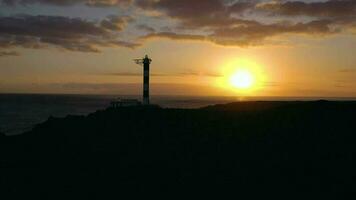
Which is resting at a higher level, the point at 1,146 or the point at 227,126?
the point at 227,126

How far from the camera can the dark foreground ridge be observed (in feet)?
69.7

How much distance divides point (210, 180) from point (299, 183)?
4.24 meters

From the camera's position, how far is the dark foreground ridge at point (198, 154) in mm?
21234

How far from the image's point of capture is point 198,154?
23984 mm

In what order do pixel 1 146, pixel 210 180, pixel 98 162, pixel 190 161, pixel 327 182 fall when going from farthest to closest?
pixel 1 146 < pixel 98 162 < pixel 190 161 < pixel 210 180 < pixel 327 182

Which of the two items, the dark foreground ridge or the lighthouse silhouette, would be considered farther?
the lighthouse silhouette

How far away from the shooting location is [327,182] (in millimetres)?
19984

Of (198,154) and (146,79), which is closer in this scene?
(198,154)

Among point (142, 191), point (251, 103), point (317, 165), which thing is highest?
point (251, 103)

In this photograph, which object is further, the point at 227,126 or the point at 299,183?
the point at 227,126

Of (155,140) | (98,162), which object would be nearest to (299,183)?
(155,140)

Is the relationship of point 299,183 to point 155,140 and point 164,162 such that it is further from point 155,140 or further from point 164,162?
point 155,140

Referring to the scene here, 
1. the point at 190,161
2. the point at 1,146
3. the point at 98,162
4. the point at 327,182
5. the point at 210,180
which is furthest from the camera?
the point at 1,146

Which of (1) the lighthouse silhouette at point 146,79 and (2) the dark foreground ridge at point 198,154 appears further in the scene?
(1) the lighthouse silhouette at point 146,79
